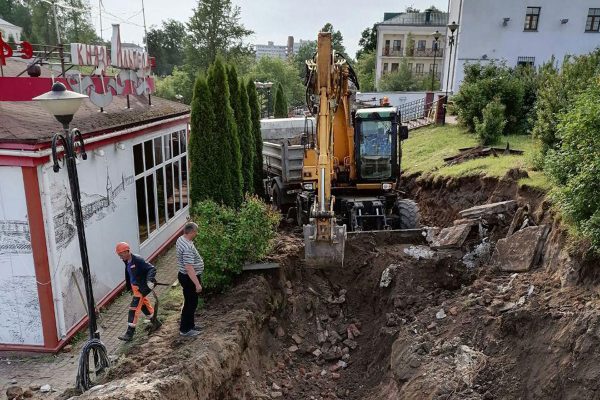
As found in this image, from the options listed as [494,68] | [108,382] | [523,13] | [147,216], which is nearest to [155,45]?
[523,13]

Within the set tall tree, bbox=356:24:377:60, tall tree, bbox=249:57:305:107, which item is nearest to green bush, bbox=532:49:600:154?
tall tree, bbox=249:57:305:107

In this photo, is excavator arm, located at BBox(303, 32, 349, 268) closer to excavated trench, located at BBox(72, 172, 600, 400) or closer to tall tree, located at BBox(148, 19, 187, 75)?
excavated trench, located at BBox(72, 172, 600, 400)

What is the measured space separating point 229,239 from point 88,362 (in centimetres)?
295

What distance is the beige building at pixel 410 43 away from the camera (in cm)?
4869

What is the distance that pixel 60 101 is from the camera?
5.30 meters

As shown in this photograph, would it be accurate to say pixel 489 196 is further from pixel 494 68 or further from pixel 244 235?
pixel 494 68

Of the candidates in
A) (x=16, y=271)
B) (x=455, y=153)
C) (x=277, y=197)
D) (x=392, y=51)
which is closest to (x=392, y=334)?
(x=16, y=271)

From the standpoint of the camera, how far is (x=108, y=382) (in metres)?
5.77

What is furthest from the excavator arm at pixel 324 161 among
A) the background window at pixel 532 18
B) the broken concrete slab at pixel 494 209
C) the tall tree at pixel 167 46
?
the tall tree at pixel 167 46

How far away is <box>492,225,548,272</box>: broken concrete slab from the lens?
24.8 ft

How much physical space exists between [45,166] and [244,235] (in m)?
3.40

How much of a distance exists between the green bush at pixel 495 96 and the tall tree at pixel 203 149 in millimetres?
11002

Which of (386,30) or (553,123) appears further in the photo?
(386,30)

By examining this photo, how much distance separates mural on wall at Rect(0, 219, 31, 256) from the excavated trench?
256 cm
